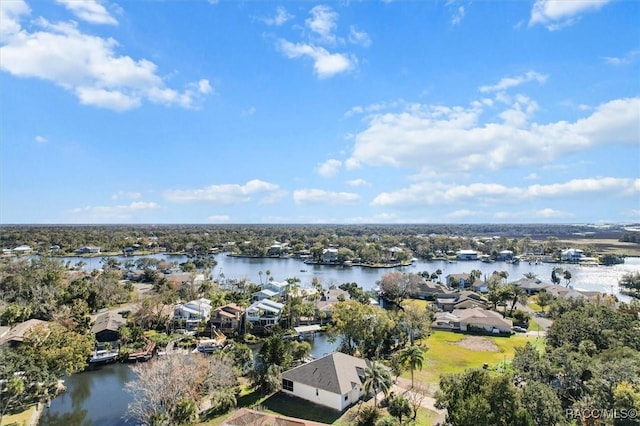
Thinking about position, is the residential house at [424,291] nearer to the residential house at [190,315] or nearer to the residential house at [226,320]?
the residential house at [226,320]

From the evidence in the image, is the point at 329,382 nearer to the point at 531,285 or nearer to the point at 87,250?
the point at 531,285

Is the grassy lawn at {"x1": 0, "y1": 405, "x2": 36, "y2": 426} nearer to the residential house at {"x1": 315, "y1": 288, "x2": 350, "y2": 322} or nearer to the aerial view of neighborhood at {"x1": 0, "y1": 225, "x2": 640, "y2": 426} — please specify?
the aerial view of neighborhood at {"x1": 0, "y1": 225, "x2": 640, "y2": 426}

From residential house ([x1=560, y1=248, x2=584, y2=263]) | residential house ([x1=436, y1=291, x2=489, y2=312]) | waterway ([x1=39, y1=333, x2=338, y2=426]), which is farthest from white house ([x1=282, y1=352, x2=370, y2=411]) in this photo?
residential house ([x1=560, y1=248, x2=584, y2=263])

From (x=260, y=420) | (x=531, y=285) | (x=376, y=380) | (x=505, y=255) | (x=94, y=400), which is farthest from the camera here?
(x=505, y=255)

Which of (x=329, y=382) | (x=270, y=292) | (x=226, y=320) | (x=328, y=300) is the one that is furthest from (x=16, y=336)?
(x=328, y=300)

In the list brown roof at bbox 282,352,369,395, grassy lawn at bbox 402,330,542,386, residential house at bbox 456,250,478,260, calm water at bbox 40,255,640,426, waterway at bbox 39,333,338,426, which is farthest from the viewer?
residential house at bbox 456,250,478,260

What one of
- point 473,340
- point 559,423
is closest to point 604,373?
point 559,423
